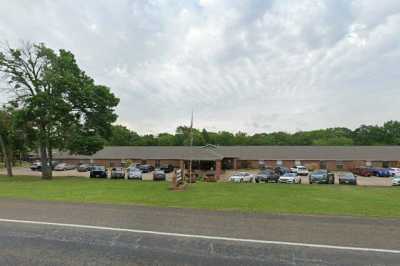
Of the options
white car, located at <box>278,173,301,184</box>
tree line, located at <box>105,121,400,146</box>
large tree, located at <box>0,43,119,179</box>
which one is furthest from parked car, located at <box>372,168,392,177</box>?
tree line, located at <box>105,121,400,146</box>

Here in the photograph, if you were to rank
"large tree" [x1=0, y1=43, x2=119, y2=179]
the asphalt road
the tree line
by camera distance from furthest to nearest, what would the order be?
1. the tree line
2. "large tree" [x1=0, y1=43, x2=119, y2=179]
3. the asphalt road

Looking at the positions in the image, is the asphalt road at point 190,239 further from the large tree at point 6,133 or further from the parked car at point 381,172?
the parked car at point 381,172

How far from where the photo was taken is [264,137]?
10719 cm

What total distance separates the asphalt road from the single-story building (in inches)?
1760

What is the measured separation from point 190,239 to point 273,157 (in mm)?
57790

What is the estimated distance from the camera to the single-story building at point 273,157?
58875 mm

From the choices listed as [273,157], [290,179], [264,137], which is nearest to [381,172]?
[273,157]

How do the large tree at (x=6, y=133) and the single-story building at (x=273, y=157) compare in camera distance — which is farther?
the single-story building at (x=273, y=157)

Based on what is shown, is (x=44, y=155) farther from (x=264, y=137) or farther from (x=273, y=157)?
(x=264, y=137)

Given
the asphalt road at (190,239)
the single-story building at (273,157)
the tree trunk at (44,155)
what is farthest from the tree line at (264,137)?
the asphalt road at (190,239)

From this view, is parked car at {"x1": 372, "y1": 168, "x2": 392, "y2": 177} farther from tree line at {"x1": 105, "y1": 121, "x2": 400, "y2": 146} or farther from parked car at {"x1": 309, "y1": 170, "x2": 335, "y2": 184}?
tree line at {"x1": 105, "y1": 121, "x2": 400, "y2": 146}

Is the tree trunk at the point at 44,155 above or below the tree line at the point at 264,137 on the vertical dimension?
below

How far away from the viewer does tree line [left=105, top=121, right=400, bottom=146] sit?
99.7m

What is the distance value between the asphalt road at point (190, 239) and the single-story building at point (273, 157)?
44696 millimetres
